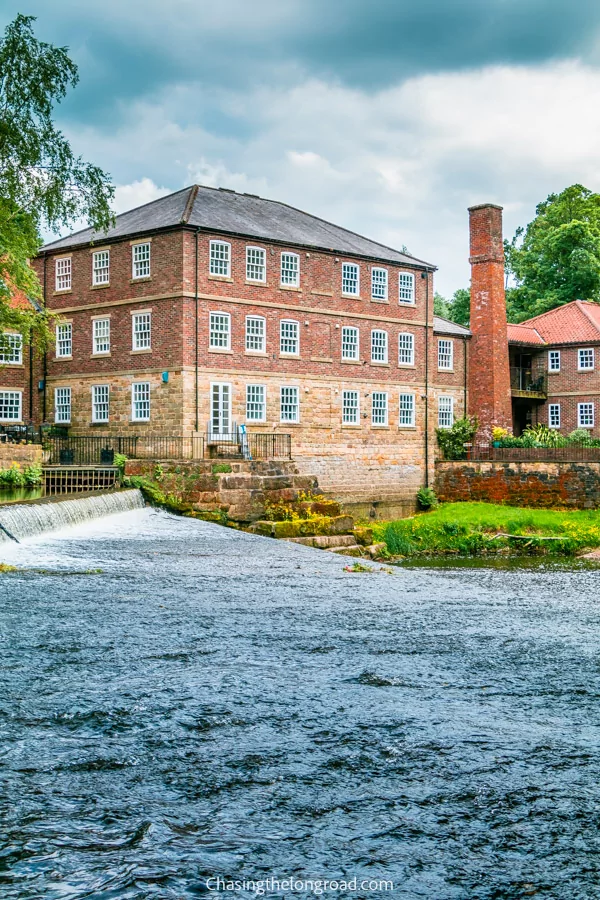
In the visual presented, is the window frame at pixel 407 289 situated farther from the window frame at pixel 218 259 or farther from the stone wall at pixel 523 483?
the window frame at pixel 218 259

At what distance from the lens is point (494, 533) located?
97.6 feet

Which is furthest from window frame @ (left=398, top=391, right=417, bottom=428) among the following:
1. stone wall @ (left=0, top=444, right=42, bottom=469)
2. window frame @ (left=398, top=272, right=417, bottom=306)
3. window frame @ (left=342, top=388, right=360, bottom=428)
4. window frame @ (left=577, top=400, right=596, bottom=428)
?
stone wall @ (left=0, top=444, right=42, bottom=469)

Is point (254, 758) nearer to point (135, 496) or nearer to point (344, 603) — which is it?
point (344, 603)

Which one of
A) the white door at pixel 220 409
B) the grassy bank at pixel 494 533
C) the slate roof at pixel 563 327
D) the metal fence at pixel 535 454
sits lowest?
the grassy bank at pixel 494 533

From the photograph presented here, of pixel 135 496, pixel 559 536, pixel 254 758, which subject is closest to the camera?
pixel 254 758

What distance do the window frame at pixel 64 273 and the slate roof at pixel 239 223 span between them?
442 mm

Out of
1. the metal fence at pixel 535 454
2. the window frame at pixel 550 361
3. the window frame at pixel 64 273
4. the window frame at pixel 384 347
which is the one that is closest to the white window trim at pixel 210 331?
the window frame at pixel 64 273

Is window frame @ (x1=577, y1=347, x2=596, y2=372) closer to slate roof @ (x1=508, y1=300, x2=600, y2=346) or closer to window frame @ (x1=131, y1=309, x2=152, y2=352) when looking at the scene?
slate roof @ (x1=508, y1=300, x2=600, y2=346)

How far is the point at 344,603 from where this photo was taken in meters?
13.0

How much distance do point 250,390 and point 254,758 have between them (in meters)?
26.5

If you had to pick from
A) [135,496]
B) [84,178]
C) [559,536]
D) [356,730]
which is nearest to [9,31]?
[84,178]

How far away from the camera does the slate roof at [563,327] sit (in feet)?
150

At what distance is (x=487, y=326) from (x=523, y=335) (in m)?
7.11

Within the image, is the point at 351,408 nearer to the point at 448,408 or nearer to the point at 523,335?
the point at 448,408
